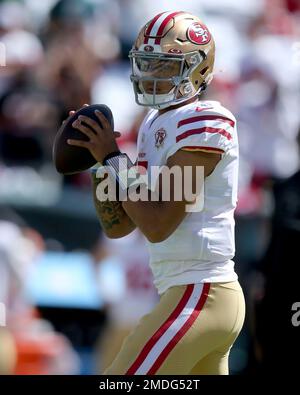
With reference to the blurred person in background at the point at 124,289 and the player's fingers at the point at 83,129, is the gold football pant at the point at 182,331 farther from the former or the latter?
the blurred person in background at the point at 124,289

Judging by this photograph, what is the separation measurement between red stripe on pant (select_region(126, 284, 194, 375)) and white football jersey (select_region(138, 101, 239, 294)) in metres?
0.07

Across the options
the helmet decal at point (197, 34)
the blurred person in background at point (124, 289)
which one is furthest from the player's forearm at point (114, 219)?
the blurred person in background at point (124, 289)

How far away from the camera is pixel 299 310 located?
590 centimetres

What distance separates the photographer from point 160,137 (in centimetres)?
422

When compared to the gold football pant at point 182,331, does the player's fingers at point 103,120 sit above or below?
above

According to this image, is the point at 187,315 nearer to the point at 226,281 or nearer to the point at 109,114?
the point at 226,281

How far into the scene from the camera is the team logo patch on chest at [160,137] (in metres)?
4.21

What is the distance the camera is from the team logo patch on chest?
13.8ft

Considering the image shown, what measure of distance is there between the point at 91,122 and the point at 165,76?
32 centimetres

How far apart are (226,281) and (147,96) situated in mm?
725

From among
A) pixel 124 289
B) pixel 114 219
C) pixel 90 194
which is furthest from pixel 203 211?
pixel 90 194

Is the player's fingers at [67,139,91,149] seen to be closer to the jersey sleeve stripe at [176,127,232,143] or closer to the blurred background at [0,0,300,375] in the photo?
the jersey sleeve stripe at [176,127,232,143]

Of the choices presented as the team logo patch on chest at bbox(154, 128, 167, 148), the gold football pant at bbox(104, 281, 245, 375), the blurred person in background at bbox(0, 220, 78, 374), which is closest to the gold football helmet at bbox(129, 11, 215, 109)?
the team logo patch on chest at bbox(154, 128, 167, 148)

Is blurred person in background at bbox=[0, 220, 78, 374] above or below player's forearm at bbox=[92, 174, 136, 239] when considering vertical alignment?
below
